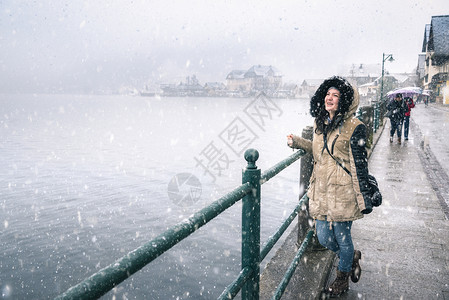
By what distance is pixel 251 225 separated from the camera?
2127 mm

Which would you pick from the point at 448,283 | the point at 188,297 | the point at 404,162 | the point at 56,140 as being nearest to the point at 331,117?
the point at 448,283

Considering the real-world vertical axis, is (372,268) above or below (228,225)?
above

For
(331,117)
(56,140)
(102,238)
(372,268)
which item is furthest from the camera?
(56,140)

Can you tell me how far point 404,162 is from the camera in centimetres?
933

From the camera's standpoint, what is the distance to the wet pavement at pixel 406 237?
11.2ft

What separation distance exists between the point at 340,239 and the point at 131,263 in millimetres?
2317

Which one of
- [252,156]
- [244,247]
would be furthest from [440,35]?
[244,247]

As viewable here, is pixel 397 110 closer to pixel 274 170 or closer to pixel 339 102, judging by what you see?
pixel 339 102

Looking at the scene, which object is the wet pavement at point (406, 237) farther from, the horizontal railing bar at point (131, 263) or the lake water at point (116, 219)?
the lake water at point (116, 219)

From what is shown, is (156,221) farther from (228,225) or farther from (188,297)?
(188,297)

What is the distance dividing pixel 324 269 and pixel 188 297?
219 inches

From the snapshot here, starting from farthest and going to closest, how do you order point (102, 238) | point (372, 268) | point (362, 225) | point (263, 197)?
point (263, 197) → point (102, 238) → point (362, 225) → point (372, 268)

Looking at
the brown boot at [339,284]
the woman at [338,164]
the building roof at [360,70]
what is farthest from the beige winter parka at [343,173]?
the building roof at [360,70]

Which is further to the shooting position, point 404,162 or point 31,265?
point 31,265
